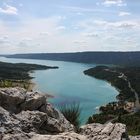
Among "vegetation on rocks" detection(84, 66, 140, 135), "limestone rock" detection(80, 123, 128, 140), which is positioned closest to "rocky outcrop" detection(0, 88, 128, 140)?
"limestone rock" detection(80, 123, 128, 140)

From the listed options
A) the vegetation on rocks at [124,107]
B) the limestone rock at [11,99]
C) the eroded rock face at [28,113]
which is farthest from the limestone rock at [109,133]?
the vegetation on rocks at [124,107]

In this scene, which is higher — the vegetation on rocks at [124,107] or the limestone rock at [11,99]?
the limestone rock at [11,99]

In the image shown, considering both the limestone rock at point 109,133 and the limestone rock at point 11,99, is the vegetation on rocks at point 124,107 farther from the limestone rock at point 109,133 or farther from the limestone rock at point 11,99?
the limestone rock at point 109,133

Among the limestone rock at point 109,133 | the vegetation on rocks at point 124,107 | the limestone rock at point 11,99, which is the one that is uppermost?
the limestone rock at point 11,99

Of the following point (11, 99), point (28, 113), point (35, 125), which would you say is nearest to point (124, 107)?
point (11, 99)

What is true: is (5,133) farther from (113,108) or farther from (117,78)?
(117,78)

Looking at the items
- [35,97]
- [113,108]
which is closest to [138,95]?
[113,108]

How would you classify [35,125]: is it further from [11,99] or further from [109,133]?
[11,99]

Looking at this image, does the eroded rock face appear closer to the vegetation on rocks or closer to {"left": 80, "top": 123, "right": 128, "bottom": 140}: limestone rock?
{"left": 80, "top": 123, "right": 128, "bottom": 140}: limestone rock

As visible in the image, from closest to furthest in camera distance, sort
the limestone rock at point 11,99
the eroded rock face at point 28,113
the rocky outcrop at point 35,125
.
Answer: the rocky outcrop at point 35,125 < the eroded rock face at point 28,113 < the limestone rock at point 11,99
